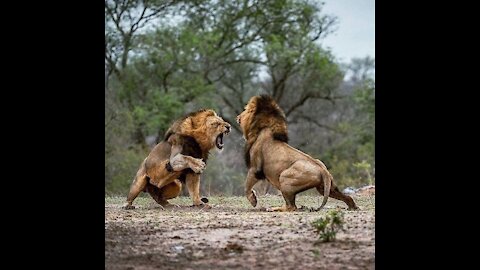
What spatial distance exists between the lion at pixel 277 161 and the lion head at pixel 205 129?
0.17 meters

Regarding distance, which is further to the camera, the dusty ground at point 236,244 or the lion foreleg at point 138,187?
the lion foreleg at point 138,187

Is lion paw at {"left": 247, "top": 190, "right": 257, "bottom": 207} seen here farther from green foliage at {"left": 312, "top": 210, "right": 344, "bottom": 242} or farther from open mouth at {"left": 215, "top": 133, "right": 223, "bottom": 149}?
green foliage at {"left": 312, "top": 210, "right": 344, "bottom": 242}

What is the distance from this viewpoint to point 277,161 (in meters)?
5.82

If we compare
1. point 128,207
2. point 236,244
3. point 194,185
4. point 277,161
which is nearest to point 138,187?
point 128,207

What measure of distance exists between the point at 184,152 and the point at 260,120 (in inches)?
25.0

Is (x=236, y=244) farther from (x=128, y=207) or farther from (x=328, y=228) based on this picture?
(x=128, y=207)

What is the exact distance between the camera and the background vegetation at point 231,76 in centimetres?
1477

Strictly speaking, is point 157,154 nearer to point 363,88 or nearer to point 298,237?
point 298,237

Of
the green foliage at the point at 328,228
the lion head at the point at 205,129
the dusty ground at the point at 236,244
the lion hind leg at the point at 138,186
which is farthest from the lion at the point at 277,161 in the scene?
the green foliage at the point at 328,228

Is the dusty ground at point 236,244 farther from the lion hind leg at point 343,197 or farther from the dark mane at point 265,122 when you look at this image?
the dark mane at point 265,122

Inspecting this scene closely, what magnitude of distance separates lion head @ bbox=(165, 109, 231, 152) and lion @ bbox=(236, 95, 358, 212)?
0.17 metres

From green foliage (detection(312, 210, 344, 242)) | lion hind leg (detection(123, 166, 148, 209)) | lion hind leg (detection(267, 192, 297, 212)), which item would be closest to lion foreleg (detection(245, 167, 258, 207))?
lion hind leg (detection(267, 192, 297, 212))
